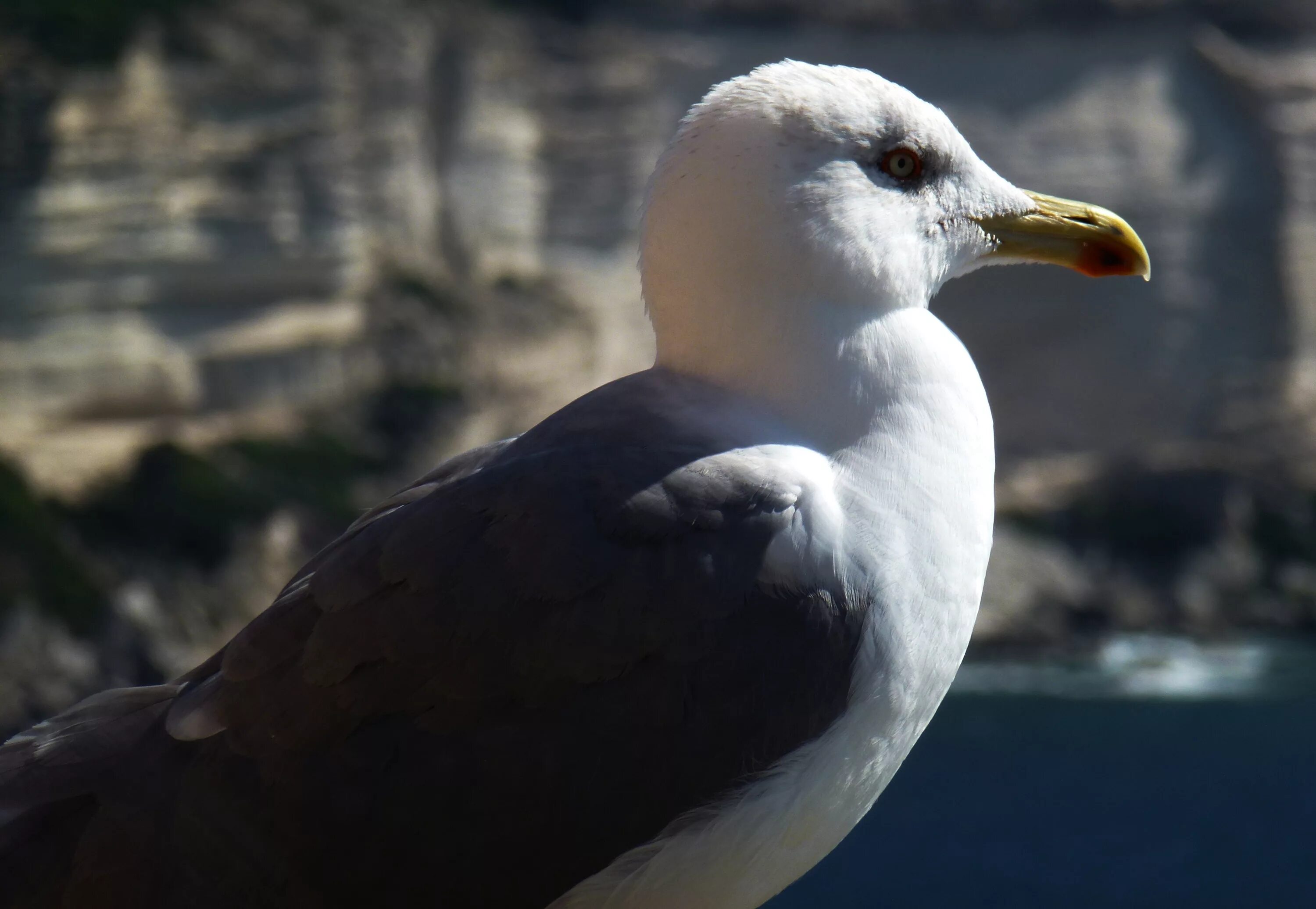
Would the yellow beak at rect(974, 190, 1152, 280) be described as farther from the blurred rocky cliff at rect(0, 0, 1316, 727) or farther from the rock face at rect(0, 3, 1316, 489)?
the rock face at rect(0, 3, 1316, 489)

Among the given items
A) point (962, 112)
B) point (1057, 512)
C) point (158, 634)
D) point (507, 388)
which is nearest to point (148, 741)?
point (158, 634)

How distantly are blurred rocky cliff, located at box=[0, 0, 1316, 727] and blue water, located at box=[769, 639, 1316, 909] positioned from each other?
1.57 metres

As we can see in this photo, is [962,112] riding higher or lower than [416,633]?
lower

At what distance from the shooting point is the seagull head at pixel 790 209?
4.68ft

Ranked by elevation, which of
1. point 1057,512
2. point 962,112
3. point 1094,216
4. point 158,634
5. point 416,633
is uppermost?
point 1094,216

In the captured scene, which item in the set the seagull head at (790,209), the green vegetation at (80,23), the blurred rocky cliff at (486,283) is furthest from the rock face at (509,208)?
the seagull head at (790,209)

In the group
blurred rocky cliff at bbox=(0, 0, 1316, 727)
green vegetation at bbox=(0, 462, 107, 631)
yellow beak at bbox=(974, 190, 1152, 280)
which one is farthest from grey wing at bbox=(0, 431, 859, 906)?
green vegetation at bbox=(0, 462, 107, 631)

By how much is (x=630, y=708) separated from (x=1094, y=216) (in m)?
0.79

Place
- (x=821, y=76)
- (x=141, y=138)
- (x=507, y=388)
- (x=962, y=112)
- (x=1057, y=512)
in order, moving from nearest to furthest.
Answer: (x=821, y=76), (x=141, y=138), (x=507, y=388), (x=1057, y=512), (x=962, y=112)

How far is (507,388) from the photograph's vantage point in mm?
12109

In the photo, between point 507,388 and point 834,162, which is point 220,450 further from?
point 834,162

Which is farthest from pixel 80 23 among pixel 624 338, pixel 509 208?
pixel 624 338

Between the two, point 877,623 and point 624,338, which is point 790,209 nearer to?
point 877,623

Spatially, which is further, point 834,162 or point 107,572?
point 107,572
